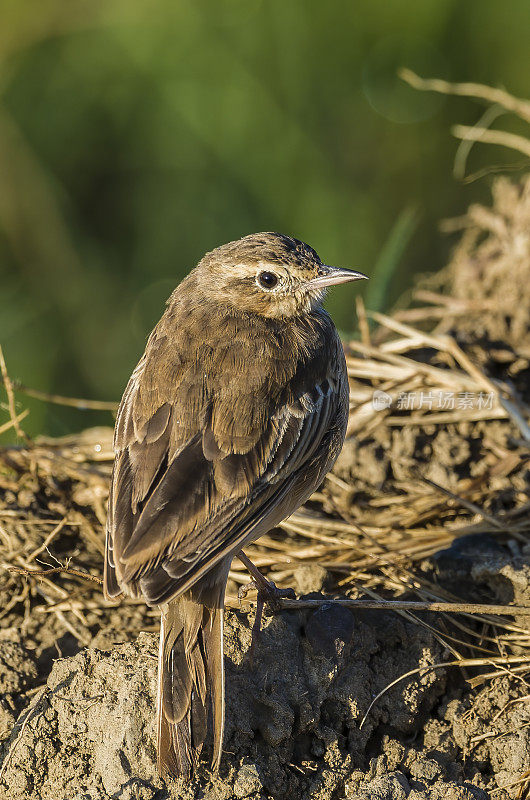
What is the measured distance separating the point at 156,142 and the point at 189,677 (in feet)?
15.7

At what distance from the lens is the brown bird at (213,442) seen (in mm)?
3404

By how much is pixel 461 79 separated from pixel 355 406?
11.6ft

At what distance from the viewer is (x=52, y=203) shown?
24.3 ft

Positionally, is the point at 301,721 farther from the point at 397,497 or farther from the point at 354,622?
the point at 397,497

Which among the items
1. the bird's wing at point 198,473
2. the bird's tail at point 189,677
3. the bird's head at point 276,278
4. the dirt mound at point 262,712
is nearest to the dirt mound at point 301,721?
the dirt mound at point 262,712

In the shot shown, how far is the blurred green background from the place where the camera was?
7.24 m

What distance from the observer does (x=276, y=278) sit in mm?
4398

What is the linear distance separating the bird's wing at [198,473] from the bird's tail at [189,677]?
24 centimetres

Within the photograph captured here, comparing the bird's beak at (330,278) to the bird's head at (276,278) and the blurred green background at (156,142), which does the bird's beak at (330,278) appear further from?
the blurred green background at (156,142)

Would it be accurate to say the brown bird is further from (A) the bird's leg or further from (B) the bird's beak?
(A) the bird's leg

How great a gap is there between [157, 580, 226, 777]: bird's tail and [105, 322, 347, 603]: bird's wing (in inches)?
9.5

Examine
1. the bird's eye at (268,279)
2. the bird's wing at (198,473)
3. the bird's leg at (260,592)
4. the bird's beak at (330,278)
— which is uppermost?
the bird's beak at (330,278)

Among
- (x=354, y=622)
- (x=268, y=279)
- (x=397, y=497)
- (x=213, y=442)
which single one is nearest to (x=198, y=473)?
(x=213, y=442)

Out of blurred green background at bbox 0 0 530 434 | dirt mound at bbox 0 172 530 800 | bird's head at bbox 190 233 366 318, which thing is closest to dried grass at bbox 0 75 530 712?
dirt mound at bbox 0 172 530 800
